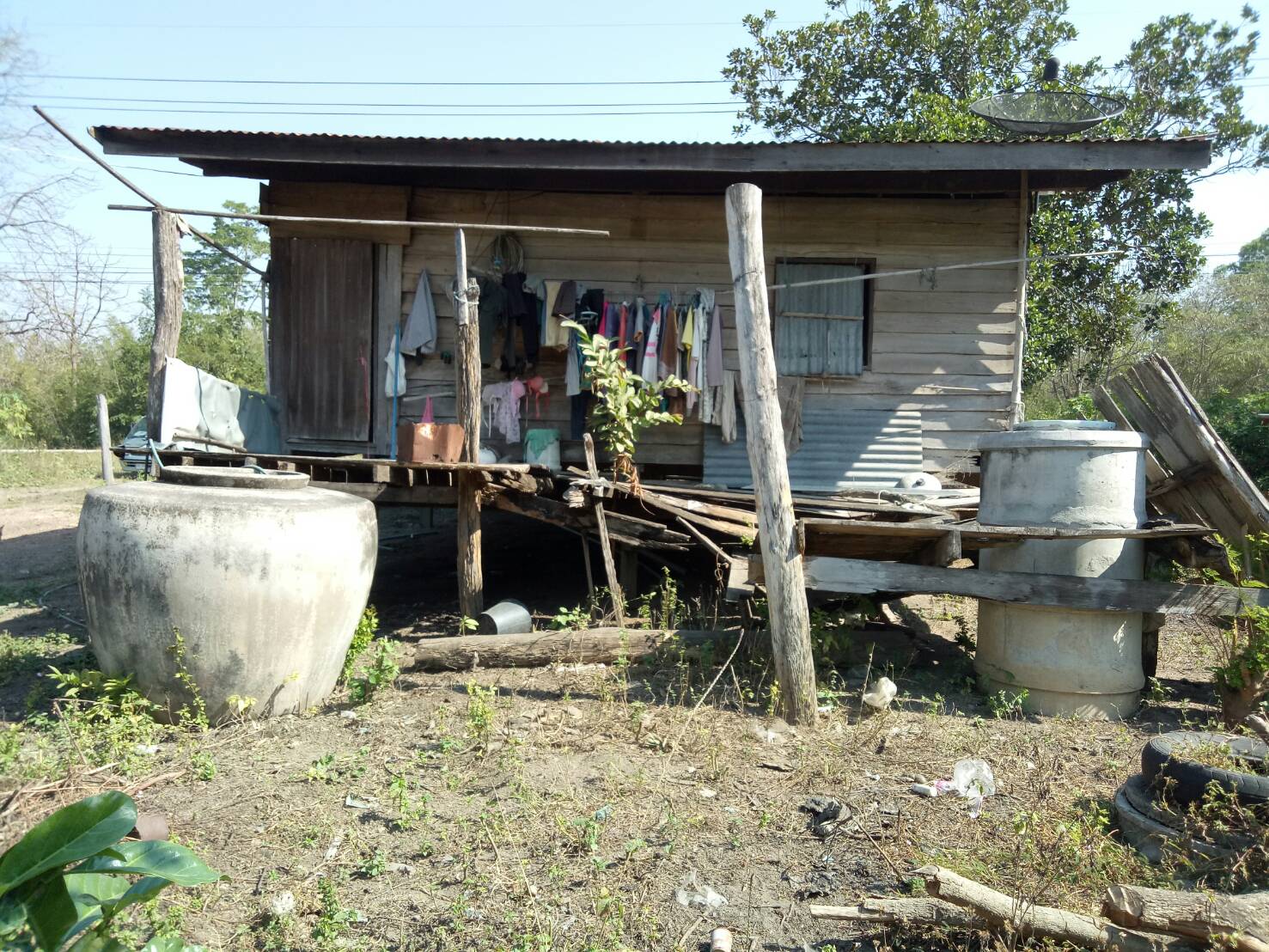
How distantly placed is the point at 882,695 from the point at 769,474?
1519 millimetres

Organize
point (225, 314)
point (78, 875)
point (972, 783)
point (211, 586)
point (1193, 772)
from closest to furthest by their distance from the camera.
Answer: point (78, 875) < point (1193, 772) < point (972, 783) < point (211, 586) < point (225, 314)

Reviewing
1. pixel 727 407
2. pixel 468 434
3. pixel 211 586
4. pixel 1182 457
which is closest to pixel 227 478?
pixel 211 586

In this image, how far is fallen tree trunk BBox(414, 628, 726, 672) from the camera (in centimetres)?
636

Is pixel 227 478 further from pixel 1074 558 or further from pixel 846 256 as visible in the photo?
A: pixel 846 256

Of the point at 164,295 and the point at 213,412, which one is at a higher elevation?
the point at 164,295

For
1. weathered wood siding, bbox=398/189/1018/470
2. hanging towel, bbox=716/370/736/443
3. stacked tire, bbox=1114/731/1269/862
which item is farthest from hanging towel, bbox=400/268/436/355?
stacked tire, bbox=1114/731/1269/862

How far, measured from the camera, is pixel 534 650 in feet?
20.9

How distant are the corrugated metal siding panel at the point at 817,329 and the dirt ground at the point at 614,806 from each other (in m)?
3.37

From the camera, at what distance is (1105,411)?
7.10m

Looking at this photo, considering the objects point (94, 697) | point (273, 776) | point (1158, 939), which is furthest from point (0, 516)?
point (1158, 939)

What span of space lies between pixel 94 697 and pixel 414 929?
324 centimetres

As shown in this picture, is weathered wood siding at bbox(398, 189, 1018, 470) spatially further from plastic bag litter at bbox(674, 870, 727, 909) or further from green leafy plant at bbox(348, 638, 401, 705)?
plastic bag litter at bbox(674, 870, 727, 909)

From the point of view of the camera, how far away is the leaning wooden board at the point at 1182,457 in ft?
20.9

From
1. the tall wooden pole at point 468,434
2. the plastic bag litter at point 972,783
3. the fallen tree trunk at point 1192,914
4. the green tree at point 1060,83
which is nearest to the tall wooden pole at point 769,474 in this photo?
the plastic bag litter at point 972,783
